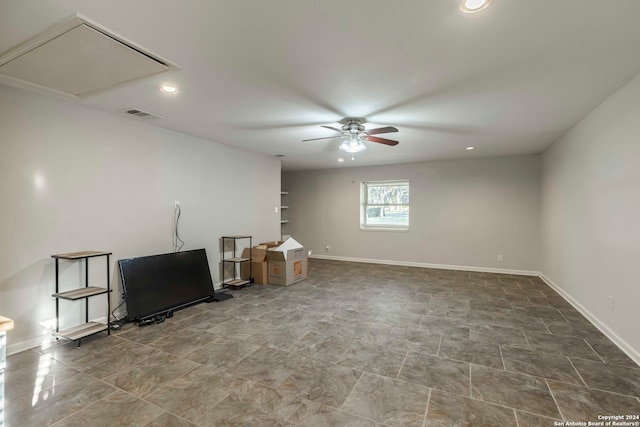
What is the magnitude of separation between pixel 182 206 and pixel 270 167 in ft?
7.40

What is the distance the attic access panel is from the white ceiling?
3.4 inches

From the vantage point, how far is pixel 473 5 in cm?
162

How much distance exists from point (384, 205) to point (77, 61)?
633 centimetres

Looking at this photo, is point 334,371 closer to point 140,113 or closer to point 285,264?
point 285,264

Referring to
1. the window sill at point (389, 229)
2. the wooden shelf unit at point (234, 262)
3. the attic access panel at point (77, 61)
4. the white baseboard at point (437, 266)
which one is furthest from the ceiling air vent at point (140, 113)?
the white baseboard at point (437, 266)

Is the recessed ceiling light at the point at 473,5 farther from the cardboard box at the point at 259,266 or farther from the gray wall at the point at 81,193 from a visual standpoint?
the cardboard box at the point at 259,266

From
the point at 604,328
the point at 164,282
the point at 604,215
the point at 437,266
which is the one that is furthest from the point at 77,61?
the point at 437,266

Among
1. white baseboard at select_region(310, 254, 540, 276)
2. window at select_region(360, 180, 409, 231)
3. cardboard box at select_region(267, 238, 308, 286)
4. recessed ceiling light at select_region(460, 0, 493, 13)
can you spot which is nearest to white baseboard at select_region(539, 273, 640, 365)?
white baseboard at select_region(310, 254, 540, 276)

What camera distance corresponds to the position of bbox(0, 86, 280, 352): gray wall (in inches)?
109

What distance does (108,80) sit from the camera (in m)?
2.55

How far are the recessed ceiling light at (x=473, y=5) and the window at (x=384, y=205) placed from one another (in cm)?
557

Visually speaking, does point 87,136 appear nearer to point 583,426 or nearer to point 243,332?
point 243,332

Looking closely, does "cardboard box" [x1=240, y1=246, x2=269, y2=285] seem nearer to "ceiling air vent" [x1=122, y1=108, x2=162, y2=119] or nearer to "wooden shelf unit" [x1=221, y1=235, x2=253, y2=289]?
"wooden shelf unit" [x1=221, y1=235, x2=253, y2=289]

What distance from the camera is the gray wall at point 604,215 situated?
2.59 metres
